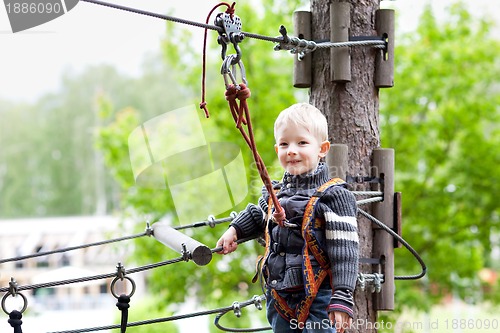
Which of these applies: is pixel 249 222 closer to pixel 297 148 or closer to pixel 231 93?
pixel 297 148

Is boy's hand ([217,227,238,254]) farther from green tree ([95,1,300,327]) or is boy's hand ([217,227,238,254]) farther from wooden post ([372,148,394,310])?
green tree ([95,1,300,327])

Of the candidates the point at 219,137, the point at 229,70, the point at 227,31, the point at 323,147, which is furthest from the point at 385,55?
the point at 219,137

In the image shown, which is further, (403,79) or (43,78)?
(43,78)

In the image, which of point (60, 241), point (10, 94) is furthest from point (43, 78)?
point (60, 241)

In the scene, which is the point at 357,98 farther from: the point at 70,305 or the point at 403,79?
the point at 70,305

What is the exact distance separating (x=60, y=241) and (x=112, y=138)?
20.8ft

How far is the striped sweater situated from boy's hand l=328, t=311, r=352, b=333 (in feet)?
0.04

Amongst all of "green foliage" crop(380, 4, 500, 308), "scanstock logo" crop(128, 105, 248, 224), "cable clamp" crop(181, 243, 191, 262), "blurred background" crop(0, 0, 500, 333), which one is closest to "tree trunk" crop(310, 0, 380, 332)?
"cable clamp" crop(181, 243, 191, 262)

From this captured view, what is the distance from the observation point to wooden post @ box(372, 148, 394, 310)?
7.40 feet

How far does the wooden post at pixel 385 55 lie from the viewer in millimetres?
2285

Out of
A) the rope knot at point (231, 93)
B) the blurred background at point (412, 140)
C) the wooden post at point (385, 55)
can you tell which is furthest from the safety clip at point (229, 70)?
the blurred background at point (412, 140)

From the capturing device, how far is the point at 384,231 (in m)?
2.27

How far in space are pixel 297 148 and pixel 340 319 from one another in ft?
1.45

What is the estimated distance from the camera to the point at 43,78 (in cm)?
1855
